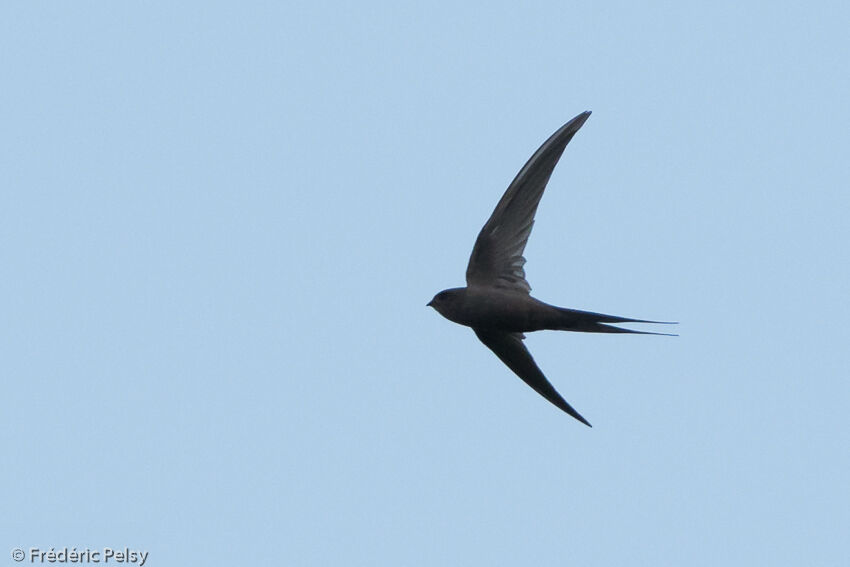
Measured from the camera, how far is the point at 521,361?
998 cm

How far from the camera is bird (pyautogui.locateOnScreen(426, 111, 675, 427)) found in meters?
9.19

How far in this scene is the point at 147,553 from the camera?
31.5 ft

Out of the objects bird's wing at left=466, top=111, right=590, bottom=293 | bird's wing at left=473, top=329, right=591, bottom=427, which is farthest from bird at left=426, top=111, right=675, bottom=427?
bird's wing at left=473, top=329, right=591, bottom=427

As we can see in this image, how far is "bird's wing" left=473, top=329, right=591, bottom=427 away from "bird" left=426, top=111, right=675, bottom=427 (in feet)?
0.76

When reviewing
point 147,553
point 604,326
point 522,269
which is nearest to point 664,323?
point 604,326

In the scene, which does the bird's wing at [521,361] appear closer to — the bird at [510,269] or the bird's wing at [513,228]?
the bird at [510,269]

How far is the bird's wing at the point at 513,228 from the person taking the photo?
9.25m

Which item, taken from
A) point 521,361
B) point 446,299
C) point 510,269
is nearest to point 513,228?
point 510,269

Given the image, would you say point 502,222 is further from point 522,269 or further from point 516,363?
point 516,363

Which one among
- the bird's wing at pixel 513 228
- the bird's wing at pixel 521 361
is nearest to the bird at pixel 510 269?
the bird's wing at pixel 513 228

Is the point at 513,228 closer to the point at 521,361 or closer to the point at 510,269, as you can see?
the point at 510,269

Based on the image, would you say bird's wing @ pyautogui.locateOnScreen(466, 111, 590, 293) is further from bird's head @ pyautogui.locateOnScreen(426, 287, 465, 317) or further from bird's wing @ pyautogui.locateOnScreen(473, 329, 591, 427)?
bird's wing @ pyautogui.locateOnScreen(473, 329, 591, 427)

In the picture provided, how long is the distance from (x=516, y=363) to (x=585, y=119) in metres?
2.36

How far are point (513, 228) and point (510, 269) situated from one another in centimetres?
36
